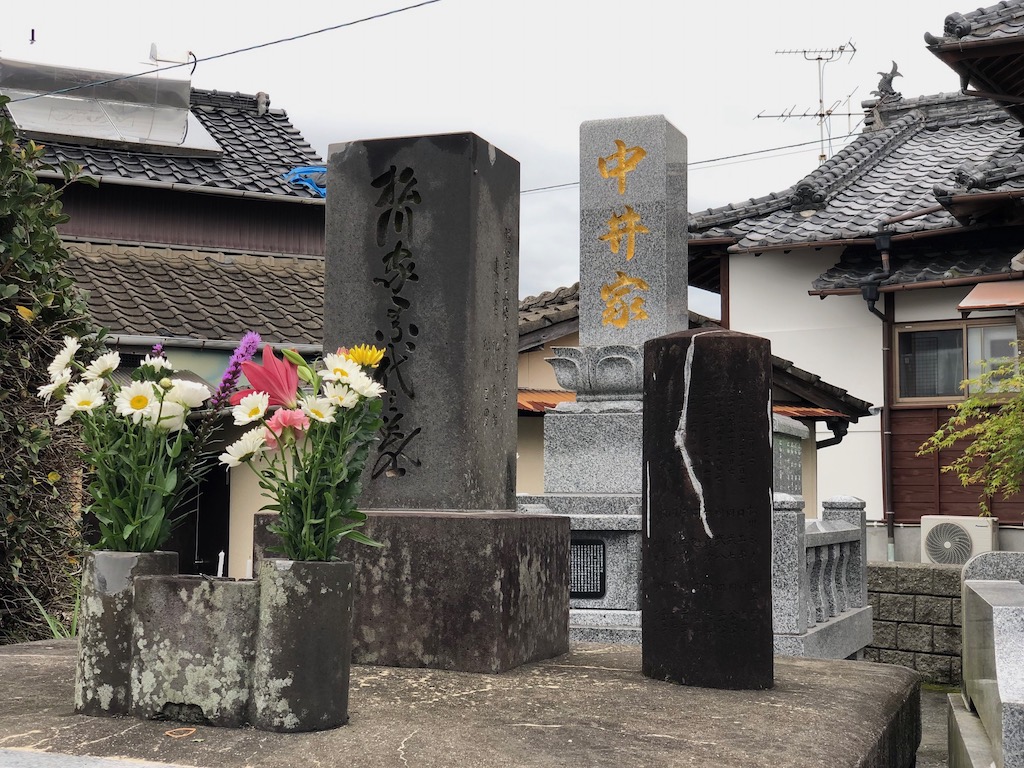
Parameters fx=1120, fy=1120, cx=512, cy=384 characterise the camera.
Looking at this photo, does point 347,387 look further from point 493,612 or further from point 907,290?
point 907,290

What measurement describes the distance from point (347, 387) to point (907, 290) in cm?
1356

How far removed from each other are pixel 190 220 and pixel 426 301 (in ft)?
33.5

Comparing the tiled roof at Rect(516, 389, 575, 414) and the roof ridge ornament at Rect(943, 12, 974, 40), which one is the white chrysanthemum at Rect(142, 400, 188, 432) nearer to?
the tiled roof at Rect(516, 389, 575, 414)

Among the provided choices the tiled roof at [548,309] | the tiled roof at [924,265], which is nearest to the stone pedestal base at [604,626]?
the tiled roof at [548,309]

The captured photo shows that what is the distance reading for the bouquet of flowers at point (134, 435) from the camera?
4004 millimetres

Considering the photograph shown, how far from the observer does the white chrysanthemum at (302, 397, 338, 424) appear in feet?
12.2

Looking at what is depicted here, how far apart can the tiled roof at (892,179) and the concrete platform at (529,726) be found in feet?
36.4

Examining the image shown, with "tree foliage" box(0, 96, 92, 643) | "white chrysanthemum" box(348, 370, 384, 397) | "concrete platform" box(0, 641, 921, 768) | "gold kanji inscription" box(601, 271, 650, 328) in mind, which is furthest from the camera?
"gold kanji inscription" box(601, 271, 650, 328)

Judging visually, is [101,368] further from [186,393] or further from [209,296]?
[209,296]

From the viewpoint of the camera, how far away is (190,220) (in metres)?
14.7

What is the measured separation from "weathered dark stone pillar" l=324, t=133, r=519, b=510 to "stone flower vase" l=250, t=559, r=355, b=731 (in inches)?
65.0

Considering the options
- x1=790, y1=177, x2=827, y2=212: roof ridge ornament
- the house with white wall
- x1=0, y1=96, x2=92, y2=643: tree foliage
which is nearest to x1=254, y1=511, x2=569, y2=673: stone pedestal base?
x1=0, y1=96, x2=92, y2=643: tree foliage

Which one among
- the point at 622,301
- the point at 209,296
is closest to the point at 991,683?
the point at 622,301

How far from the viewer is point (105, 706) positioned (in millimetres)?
3873
